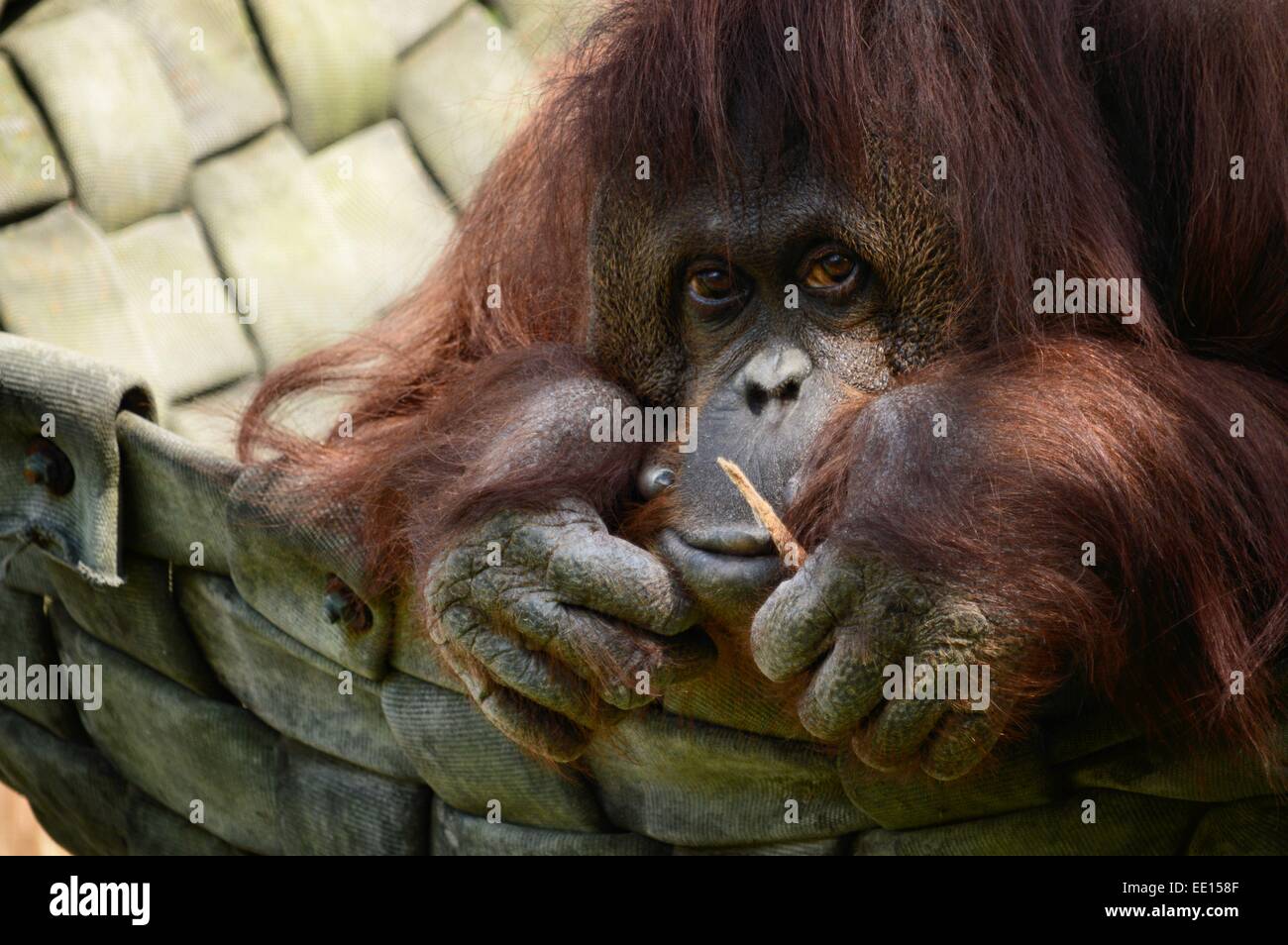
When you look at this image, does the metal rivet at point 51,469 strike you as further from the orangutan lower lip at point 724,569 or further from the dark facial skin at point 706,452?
the orangutan lower lip at point 724,569

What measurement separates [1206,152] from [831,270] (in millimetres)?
369

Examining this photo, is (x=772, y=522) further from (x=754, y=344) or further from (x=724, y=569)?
(x=754, y=344)

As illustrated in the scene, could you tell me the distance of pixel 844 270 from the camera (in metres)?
1.49

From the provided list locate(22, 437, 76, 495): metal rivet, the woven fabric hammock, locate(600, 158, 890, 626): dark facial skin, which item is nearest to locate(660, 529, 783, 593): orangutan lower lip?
locate(600, 158, 890, 626): dark facial skin

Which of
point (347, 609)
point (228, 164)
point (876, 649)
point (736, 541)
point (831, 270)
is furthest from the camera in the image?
point (228, 164)

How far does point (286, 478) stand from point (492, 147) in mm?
1470

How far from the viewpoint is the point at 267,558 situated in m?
1.81

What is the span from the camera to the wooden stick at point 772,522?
1321 mm

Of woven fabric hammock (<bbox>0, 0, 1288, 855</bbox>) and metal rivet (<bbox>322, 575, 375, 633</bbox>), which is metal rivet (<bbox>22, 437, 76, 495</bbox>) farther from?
metal rivet (<bbox>322, 575, 375, 633</bbox>)

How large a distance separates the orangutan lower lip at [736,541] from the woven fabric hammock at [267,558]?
0.19 m

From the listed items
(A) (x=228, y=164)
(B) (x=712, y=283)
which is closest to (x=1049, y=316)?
(B) (x=712, y=283)

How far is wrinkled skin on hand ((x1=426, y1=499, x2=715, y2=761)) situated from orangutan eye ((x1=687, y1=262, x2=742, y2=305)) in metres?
0.25

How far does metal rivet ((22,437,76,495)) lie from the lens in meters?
1.97
